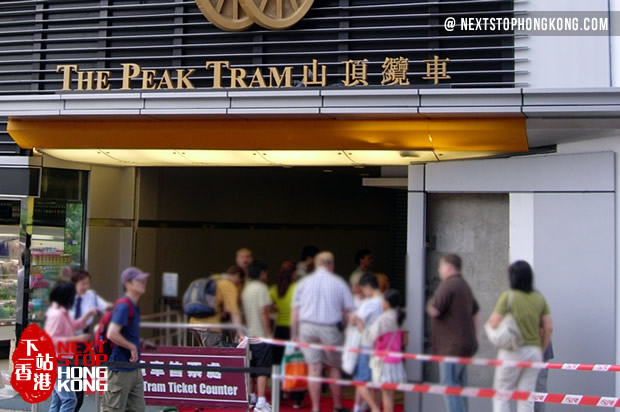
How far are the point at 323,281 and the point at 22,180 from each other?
445cm

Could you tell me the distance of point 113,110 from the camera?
823 centimetres

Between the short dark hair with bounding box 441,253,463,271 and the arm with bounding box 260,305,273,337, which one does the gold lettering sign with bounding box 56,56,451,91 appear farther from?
the arm with bounding box 260,305,273,337

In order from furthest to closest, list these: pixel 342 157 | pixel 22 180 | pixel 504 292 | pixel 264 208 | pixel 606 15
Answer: pixel 264 208
pixel 22 180
pixel 342 157
pixel 606 15
pixel 504 292

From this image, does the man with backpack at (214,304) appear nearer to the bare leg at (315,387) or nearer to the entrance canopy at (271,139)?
the bare leg at (315,387)

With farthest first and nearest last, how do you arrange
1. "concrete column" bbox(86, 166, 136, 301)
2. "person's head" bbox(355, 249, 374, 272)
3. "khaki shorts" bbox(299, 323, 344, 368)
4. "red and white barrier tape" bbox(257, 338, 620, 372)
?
"concrete column" bbox(86, 166, 136, 301) → "person's head" bbox(355, 249, 374, 272) → "khaki shorts" bbox(299, 323, 344, 368) → "red and white barrier tape" bbox(257, 338, 620, 372)

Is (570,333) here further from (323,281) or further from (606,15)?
(606,15)

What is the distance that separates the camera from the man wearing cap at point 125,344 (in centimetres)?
692

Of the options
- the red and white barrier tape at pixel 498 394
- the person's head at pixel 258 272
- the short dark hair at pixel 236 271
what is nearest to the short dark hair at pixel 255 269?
Result: the person's head at pixel 258 272

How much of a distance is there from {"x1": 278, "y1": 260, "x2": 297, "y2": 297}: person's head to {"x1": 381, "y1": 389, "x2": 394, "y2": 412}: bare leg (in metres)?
1.46

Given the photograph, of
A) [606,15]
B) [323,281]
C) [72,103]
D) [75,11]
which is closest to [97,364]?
[323,281]

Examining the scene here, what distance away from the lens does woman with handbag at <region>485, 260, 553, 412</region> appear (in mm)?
6750

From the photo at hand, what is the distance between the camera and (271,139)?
8.24 metres

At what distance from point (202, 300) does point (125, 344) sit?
3.60 ft

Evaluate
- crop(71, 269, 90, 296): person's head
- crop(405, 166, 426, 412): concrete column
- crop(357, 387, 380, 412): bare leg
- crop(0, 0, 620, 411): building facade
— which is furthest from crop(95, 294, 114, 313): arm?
crop(405, 166, 426, 412): concrete column
